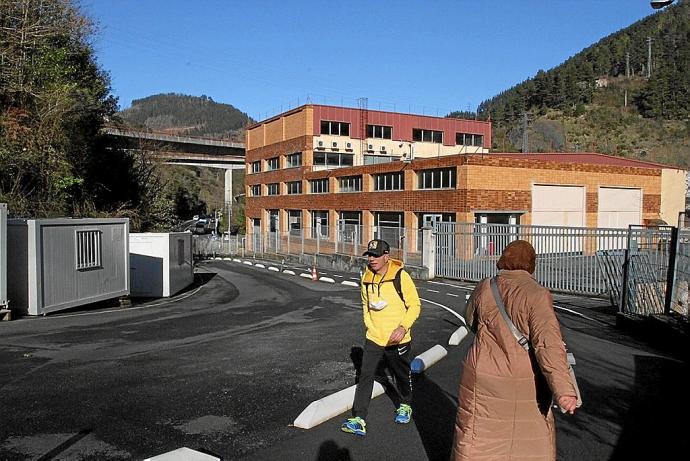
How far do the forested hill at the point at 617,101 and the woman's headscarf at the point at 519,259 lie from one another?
7902cm

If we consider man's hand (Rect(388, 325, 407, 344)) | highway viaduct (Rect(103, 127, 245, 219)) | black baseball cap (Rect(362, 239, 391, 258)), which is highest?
highway viaduct (Rect(103, 127, 245, 219))

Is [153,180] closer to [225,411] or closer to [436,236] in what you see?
[436,236]

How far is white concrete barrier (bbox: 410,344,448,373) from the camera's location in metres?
7.34

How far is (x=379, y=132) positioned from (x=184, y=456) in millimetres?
55400

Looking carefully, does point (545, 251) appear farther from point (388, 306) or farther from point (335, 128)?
point (335, 128)

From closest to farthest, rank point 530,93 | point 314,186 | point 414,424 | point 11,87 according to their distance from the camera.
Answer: point 414,424
point 11,87
point 314,186
point 530,93

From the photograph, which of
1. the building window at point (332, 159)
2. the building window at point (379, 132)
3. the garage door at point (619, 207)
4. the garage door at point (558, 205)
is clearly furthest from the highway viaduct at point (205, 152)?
the garage door at point (619, 207)

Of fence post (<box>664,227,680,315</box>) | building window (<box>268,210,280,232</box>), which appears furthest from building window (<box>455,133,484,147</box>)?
fence post (<box>664,227,680,315</box>)

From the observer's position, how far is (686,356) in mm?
8375

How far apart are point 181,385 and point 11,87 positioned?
671 inches

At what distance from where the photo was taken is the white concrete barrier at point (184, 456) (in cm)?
445

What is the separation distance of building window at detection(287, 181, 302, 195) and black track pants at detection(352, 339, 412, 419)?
160ft

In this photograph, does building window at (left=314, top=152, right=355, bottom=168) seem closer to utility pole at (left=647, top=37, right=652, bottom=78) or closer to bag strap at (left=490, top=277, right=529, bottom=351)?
bag strap at (left=490, top=277, right=529, bottom=351)

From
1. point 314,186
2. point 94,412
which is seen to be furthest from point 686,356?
point 314,186
